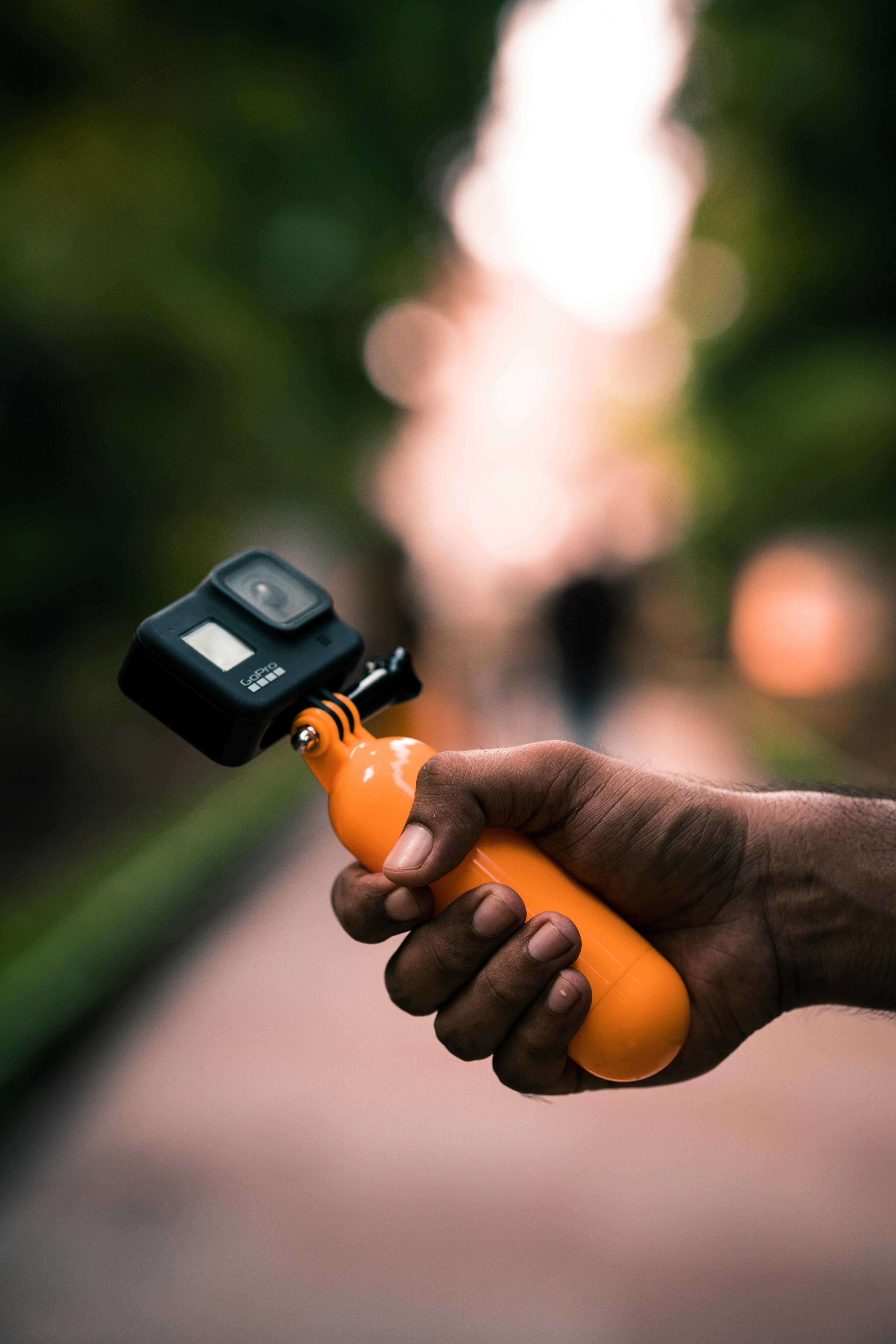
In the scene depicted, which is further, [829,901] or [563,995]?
[829,901]

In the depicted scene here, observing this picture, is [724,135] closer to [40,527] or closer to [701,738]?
[701,738]

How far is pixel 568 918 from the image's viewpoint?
1594 mm

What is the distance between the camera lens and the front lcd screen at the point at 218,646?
1.60 m

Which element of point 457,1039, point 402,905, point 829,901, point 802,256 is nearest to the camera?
point 402,905

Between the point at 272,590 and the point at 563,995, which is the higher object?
the point at 272,590

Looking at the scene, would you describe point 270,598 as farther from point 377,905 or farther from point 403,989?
point 403,989

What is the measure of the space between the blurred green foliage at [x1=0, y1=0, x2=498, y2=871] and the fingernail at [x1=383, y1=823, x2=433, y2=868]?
583 cm

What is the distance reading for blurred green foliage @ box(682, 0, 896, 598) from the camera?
13.3 meters

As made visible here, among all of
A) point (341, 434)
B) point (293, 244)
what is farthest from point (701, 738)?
point (293, 244)

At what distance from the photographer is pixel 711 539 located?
18328 millimetres

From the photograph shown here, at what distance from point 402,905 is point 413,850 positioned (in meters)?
0.17

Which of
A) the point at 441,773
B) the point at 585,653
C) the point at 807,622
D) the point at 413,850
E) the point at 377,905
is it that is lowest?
the point at 807,622

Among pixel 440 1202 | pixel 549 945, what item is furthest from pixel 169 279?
pixel 549 945

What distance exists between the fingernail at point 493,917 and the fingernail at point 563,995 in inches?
4.9
